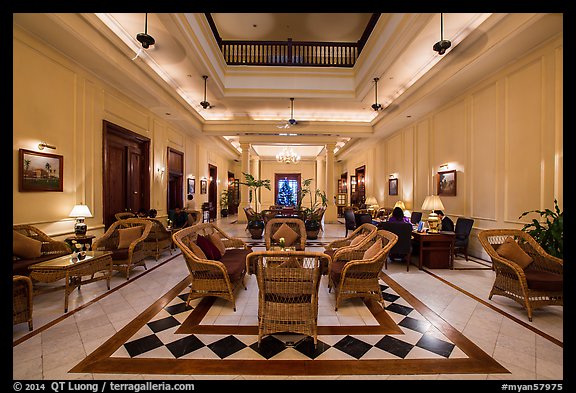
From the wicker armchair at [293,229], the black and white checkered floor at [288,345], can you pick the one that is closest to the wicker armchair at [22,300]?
the black and white checkered floor at [288,345]

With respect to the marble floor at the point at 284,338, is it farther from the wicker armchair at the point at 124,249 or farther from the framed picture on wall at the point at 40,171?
the framed picture on wall at the point at 40,171

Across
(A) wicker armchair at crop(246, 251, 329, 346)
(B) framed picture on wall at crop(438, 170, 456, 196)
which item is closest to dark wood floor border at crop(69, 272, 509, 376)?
(A) wicker armchair at crop(246, 251, 329, 346)

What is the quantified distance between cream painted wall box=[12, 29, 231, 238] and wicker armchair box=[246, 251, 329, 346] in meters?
3.85

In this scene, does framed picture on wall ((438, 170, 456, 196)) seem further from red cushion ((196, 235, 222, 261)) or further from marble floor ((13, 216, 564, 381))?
red cushion ((196, 235, 222, 261))

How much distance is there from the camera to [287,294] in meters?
2.31

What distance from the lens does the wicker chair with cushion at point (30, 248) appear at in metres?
3.13

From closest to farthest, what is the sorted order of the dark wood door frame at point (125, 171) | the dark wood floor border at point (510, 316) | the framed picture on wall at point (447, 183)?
1. the dark wood floor border at point (510, 316)
2. the dark wood door frame at point (125, 171)
3. the framed picture on wall at point (447, 183)

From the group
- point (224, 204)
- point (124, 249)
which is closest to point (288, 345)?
point (124, 249)

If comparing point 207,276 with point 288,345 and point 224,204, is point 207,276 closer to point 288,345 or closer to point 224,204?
point 288,345

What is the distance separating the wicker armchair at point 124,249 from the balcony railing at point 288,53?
5.07 m

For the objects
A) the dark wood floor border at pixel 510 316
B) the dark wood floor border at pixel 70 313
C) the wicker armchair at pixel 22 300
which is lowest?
the dark wood floor border at pixel 510 316

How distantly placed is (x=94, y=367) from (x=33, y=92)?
4072mm

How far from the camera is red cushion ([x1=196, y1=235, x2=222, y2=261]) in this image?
3379 millimetres

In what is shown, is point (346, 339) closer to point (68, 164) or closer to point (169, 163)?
point (68, 164)
